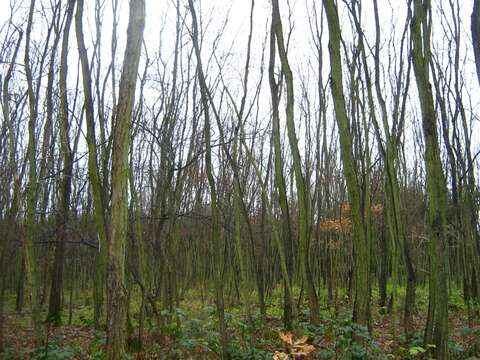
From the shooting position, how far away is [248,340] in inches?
271

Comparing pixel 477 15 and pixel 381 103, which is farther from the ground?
pixel 477 15

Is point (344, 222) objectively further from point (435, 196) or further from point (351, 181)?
point (351, 181)

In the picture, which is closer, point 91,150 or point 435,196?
point 435,196

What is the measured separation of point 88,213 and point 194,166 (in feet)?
12.4

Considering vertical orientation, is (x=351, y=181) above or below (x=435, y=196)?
above

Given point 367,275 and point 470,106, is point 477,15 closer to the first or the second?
point 367,275

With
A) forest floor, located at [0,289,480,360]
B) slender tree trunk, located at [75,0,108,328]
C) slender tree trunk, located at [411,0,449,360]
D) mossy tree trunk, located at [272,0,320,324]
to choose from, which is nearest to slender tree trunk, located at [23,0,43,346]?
forest floor, located at [0,289,480,360]

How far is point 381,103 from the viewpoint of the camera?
6762 millimetres

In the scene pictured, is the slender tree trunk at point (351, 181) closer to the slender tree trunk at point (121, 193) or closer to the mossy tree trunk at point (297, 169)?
the mossy tree trunk at point (297, 169)

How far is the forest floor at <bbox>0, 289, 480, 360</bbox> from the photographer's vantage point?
4969 mm

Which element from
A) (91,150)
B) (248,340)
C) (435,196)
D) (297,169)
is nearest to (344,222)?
(248,340)

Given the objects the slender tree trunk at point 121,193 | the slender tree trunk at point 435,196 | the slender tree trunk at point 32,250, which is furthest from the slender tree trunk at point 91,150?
the slender tree trunk at point 435,196

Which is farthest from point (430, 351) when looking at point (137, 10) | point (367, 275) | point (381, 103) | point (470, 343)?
point (137, 10)

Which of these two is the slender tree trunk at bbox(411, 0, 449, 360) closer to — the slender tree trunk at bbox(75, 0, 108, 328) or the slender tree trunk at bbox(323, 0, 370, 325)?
the slender tree trunk at bbox(323, 0, 370, 325)
